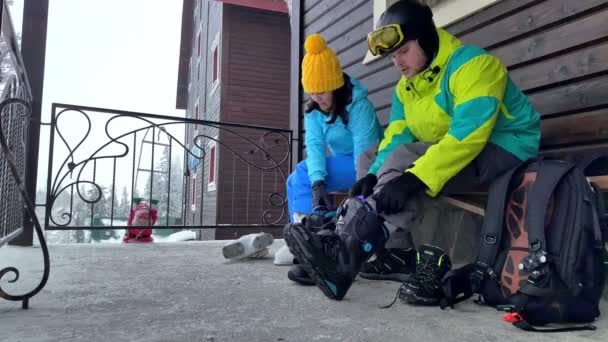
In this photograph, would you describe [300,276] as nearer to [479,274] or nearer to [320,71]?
[479,274]

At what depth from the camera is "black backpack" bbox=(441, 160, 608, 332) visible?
1159mm

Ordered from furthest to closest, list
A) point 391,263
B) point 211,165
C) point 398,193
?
point 211,165, point 391,263, point 398,193

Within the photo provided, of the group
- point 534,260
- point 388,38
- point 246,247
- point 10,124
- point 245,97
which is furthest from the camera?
point 245,97

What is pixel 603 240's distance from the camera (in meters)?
1.22

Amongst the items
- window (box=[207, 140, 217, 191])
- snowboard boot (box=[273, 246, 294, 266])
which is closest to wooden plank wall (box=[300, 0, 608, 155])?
snowboard boot (box=[273, 246, 294, 266])

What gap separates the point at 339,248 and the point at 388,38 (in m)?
0.80

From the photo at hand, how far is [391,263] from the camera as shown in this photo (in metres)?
1.97

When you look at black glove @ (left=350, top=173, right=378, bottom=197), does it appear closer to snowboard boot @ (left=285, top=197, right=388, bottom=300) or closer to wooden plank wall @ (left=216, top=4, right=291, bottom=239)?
snowboard boot @ (left=285, top=197, right=388, bottom=300)

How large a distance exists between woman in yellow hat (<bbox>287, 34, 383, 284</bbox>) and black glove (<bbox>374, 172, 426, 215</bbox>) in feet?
2.18

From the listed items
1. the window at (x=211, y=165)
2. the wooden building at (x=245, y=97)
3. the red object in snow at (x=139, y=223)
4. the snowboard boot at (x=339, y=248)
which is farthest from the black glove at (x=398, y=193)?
the window at (x=211, y=165)

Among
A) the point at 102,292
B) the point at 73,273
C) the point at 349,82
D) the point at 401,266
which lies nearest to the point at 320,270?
the point at 401,266

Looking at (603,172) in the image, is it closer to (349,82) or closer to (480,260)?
(480,260)

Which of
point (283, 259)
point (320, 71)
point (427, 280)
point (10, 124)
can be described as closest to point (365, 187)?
point (427, 280)

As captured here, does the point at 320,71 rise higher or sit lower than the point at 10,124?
higher
